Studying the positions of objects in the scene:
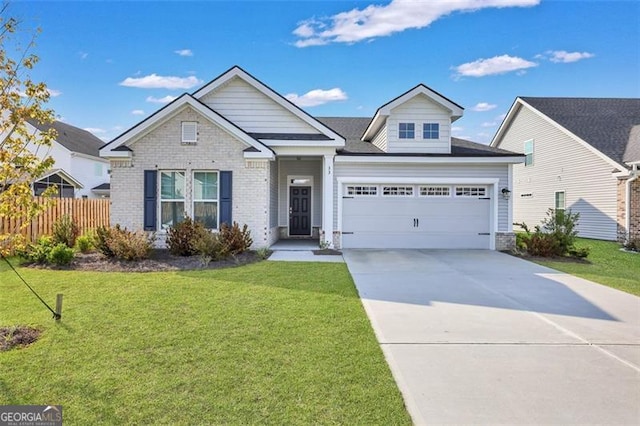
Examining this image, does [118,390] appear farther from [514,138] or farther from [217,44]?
[514,138]

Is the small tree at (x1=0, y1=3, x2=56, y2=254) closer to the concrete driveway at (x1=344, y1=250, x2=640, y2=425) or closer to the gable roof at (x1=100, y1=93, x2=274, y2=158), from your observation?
the concrete driveway at (x1=344, y1=250, x2=640, y2=425)

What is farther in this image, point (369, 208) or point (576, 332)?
point (369, 208)

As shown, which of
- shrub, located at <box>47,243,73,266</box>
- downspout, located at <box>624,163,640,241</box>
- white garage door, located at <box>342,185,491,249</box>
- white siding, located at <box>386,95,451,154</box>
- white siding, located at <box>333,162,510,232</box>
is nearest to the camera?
shrub, located at <box>47,243,73,266</box>

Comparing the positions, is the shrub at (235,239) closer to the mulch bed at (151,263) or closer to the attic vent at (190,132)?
the mulch bed at (151,263)

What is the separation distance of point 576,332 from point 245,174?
31.0ft

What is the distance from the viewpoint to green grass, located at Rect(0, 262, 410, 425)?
Result: 9.37ft

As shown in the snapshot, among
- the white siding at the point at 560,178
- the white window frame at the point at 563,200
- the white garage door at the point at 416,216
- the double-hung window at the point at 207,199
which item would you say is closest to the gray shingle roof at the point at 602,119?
the white siding at the point at 560,178

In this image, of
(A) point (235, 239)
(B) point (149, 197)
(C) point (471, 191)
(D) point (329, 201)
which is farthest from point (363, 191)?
(B) point (149, 197)

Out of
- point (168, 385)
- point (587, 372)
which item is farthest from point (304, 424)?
point (587, 372)

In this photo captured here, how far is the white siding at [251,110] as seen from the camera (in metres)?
12.7

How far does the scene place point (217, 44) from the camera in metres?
13.1

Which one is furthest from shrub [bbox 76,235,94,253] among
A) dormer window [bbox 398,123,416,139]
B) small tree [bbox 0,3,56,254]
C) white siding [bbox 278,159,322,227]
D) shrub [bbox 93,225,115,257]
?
dormer window [bbox 398,123,416,139]

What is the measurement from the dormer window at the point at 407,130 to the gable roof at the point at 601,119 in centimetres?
935

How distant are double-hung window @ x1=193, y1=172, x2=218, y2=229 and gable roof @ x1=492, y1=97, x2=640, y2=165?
54.1ft
